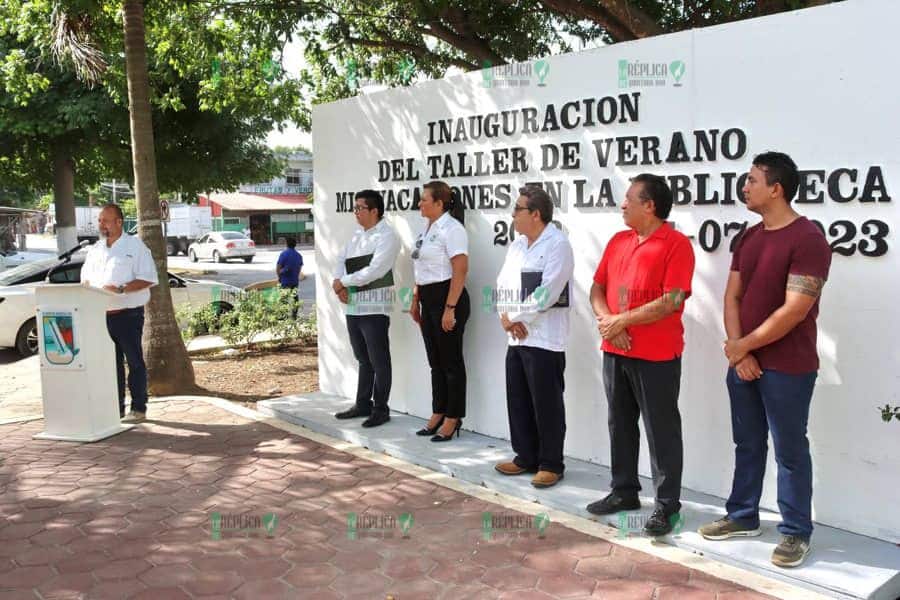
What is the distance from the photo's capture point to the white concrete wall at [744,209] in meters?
3.78

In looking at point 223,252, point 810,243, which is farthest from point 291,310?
point 223,252

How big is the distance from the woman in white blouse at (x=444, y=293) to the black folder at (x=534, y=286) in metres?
0.80

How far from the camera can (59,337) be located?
6.02m

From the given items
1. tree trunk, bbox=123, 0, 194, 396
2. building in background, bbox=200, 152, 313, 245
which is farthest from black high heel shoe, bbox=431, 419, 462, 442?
building in background, bbox=200, 152, 313, 245

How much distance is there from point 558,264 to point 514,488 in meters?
1.37

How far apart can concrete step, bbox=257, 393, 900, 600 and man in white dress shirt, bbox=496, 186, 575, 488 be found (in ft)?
0.84

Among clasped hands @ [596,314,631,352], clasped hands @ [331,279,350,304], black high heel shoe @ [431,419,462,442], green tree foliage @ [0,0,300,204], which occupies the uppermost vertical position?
green tree foliage @ [0,0,300,204]

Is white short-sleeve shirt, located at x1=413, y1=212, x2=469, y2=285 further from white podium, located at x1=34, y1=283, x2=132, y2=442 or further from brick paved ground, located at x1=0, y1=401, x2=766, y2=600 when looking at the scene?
white podium, located at x1=34, y1=283, x2=132, y2=442

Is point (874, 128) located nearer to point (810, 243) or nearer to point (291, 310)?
point (810, 243)

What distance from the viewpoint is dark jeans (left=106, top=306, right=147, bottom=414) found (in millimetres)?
6395

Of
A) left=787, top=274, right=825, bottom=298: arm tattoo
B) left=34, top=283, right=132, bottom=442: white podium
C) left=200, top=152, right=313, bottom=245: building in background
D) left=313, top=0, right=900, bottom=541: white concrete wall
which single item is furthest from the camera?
left=200, top=152, right=313, bottom=245: building in background

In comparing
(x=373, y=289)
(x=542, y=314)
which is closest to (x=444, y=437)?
(x=373, y=289)

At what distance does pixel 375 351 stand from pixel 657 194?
2770mm

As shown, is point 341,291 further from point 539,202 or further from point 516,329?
point 539,202
